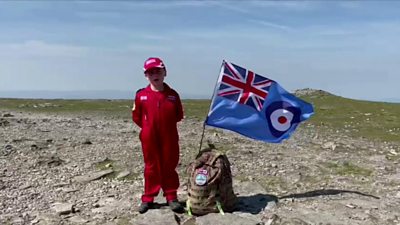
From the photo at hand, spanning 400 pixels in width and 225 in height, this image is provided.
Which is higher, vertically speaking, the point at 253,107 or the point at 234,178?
the point at 253,107

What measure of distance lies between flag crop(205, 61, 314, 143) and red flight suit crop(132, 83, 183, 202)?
1.17m

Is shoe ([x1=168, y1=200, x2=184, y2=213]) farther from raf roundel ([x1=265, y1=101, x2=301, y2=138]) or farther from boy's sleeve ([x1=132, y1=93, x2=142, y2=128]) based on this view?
raf roundel ([x1=265, y1=101, x2=301, y2=138])

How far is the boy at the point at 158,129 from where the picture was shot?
11.2 m

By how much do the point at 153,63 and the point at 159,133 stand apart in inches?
56.0

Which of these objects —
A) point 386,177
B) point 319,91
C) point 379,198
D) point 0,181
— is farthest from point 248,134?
point 319,91

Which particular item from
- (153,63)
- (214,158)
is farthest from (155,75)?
(214,158)

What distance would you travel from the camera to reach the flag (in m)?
12.2

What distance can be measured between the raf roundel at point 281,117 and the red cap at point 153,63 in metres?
2.87

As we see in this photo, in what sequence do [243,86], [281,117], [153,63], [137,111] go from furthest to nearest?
1. [281,117]
2. [243,86]
3. [137,111]
4. [153,63]

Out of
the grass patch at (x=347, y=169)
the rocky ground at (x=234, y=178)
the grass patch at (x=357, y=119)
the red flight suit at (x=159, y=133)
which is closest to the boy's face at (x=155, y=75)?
the red flight suit at (x=159, y=133)

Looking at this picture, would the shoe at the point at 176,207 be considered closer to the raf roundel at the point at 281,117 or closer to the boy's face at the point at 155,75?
Result: the boy's face at the point at 155,75

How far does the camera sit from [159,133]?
1131 centimetres

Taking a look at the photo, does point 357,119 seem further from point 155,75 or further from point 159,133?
point 155,75

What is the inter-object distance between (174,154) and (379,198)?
5.25 metres
